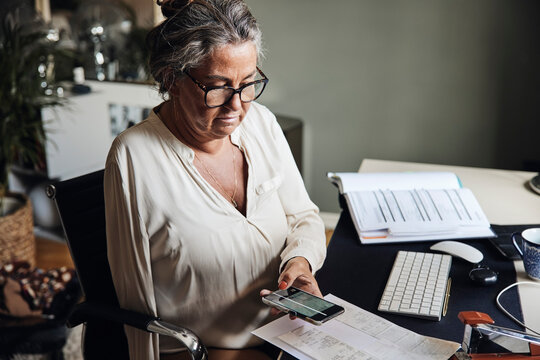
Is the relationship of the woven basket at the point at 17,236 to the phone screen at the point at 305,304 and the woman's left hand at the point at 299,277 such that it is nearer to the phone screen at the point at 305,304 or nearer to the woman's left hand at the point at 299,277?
the woman's left hand at the point at 299,277

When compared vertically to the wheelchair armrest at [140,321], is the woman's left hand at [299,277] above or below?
above

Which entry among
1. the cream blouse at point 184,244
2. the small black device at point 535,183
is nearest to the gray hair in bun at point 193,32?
the cream blouse at point 184,244

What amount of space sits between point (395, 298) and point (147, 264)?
55cm

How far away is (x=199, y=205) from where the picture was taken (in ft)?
4.34

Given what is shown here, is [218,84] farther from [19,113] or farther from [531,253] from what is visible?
[19,113]

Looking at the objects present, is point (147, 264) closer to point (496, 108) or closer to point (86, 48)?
point (496, 108)

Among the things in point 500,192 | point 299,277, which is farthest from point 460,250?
point 500,192

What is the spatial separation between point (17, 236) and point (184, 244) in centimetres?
197

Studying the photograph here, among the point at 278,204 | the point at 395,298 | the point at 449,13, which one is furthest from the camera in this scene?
the point at 449,13

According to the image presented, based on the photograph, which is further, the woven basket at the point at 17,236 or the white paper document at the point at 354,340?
the woven basket at the point at 17,236

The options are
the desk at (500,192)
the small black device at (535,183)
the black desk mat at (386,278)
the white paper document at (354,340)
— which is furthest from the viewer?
the small black device at (535,183)

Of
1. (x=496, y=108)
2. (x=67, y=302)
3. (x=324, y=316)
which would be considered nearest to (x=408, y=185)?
(x=324, y=316)

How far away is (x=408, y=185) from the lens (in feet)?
5.72

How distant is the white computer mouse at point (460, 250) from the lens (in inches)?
53.8
